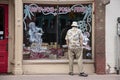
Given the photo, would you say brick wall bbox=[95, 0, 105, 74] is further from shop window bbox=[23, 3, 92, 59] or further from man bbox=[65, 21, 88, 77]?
man bbox=[65, 21, 88, 77]

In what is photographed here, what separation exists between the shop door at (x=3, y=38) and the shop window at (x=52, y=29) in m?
0.76

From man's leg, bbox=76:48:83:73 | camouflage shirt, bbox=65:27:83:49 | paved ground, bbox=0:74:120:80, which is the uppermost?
camouflage shirt, bbox=65:27:83:49

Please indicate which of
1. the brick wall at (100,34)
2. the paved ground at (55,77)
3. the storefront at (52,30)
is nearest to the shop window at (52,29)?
the storefront at (52,30)

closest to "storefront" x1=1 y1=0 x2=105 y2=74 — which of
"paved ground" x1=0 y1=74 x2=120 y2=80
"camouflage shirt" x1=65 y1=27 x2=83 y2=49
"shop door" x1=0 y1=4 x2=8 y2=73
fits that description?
"shop door" x1=0 y1=4 x2=8 y2=73

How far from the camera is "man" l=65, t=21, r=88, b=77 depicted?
16.3 m

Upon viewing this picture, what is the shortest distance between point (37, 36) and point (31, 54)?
72 cm

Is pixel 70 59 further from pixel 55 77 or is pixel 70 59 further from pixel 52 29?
pixel 52 29

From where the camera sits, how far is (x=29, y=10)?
17.2 metres

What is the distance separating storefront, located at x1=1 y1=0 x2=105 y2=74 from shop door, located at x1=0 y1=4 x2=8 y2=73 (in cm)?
12

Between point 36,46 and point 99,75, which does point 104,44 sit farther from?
point 36,46

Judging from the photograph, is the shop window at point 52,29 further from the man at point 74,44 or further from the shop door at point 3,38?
the man at point 74,44

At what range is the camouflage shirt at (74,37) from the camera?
16.3 meters

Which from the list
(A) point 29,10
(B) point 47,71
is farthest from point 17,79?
(A) point 29,10

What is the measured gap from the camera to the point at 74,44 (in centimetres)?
1633
